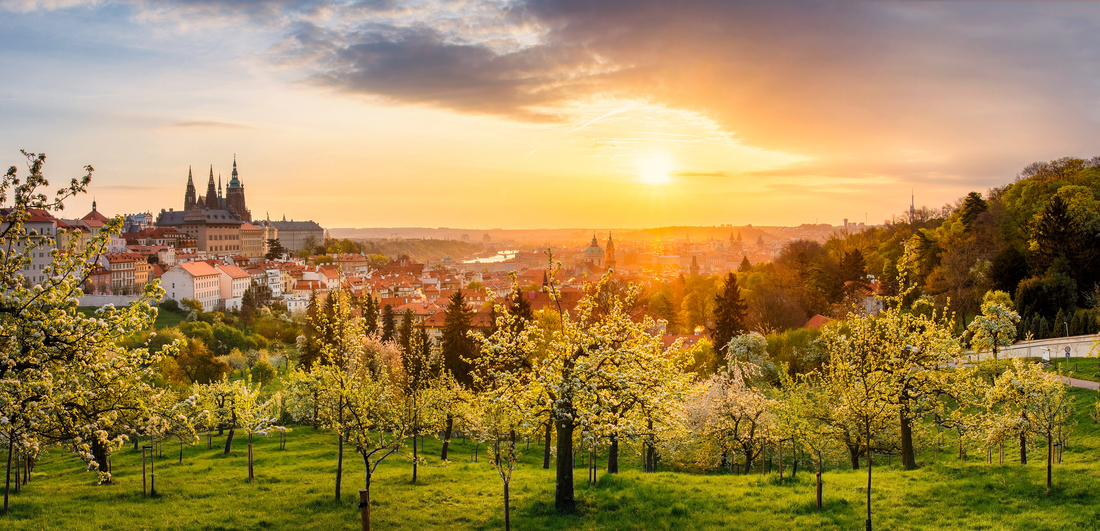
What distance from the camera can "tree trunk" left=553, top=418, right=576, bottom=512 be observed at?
15.8 metres

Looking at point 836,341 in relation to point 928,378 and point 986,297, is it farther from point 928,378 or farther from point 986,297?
point 986,297

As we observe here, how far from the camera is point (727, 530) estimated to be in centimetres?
1416

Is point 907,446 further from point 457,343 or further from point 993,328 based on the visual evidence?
point 457,343

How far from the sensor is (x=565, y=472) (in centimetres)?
1595

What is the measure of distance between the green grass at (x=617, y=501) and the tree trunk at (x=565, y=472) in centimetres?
37

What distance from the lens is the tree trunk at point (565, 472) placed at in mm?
15812

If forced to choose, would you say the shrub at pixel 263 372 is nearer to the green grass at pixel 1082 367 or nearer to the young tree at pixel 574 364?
the young tree at pixel 574 364

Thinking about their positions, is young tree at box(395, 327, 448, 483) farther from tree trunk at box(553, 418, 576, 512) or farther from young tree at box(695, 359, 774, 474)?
young tree at box(695, 359, 774, 474)

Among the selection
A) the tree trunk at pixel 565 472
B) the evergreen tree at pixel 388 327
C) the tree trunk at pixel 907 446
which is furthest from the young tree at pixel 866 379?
the evergreen tree at pixel 388 327

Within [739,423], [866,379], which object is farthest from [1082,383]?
[866,379]

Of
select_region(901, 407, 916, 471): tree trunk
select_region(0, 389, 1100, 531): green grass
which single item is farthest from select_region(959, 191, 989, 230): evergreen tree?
select_region(901, 407, 916, 471): tree trunk

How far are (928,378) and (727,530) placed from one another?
7303mm

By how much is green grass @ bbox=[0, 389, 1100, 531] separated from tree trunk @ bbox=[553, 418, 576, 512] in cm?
37

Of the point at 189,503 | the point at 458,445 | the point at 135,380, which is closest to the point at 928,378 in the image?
the point at 135,380
